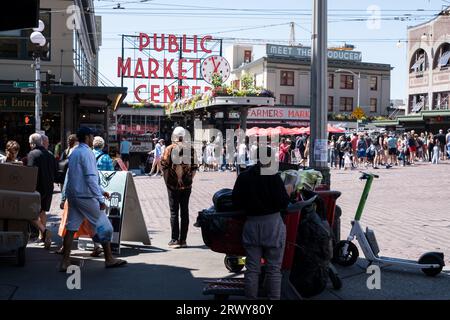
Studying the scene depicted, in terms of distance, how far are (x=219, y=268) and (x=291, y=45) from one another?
59540 mm

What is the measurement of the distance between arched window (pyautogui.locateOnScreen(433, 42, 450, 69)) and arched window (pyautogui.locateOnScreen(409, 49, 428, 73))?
1542 mm

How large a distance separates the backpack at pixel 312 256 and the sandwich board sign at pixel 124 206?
3593mm

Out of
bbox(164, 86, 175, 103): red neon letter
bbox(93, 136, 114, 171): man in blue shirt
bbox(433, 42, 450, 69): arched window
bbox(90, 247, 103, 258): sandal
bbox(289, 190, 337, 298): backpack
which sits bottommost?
bbox(90, 247, 103, 258): sandal

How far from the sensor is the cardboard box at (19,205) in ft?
24.9

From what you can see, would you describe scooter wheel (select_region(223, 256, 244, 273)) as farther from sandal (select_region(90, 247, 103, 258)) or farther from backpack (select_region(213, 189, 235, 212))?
sandal (select_region(90, 247, 103, 258))

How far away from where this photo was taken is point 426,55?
5297 centimetres

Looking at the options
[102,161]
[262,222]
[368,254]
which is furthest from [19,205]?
[368,254]

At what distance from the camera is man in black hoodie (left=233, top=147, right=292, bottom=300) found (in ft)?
18.1

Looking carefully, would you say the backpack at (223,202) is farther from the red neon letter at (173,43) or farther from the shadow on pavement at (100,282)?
the red neon letter at (173,43)

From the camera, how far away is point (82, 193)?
24.1 feet

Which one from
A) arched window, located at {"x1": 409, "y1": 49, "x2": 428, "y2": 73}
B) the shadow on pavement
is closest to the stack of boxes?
the shadow on pavement

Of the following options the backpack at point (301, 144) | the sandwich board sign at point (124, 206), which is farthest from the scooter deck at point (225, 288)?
the backpack at point (301, 144)

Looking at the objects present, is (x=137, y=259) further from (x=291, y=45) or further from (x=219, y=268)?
(x=291, y=45)
